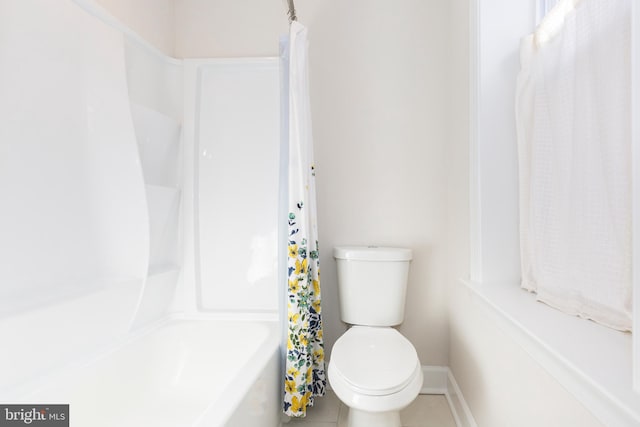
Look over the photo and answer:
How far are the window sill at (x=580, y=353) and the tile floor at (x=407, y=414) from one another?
2.77 feet

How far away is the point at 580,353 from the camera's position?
80 cm

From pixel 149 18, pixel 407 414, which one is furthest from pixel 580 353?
pixel 149 18

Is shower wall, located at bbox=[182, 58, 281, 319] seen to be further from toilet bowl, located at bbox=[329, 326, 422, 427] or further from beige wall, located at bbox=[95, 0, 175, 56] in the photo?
toilet bowl, located at bbox=[329, 326, 422, 427]

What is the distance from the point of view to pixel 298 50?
1.71m

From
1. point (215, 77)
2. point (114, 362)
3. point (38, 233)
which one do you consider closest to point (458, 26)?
point (215, 77)

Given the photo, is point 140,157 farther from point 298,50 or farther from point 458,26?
point 458,26

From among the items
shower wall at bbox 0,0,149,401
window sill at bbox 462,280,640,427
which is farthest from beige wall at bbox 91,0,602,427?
window sill at bbox 462,280,640,427

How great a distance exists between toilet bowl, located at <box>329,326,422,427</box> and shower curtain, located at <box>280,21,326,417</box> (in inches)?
7.4

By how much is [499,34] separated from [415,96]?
2.23 feet

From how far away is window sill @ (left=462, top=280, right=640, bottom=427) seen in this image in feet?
2.08

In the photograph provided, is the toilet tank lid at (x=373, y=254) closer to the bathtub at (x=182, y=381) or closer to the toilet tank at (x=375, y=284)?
the toilet tank at (x=375, y=284)

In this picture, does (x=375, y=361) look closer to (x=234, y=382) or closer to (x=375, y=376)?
(x=375, y=376)


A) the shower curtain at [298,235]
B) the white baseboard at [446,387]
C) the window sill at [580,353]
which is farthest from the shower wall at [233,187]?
the window sill at [580,353]

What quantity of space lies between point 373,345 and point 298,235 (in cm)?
57
